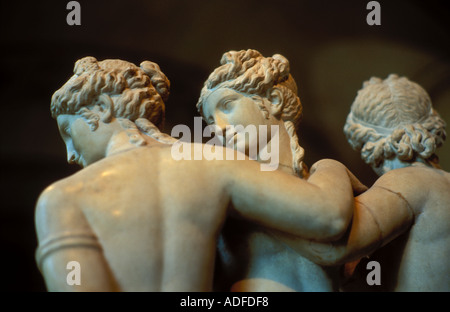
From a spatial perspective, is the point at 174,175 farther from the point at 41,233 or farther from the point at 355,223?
the point at 355,223

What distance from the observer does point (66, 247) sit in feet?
8.68

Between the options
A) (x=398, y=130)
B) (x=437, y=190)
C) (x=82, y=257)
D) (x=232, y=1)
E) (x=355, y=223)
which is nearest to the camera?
(x=82, y=257)

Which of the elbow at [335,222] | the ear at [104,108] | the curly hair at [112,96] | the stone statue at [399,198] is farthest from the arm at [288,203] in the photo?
the ear at [104,108]

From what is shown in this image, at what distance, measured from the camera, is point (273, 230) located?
2.96m

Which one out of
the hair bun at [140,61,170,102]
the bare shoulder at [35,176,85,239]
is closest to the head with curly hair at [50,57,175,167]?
the hair bun at [140,61,170,102]

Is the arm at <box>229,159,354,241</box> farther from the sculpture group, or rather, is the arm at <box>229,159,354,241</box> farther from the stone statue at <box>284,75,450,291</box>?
the stone statue at <box>284,75,450,291</box>

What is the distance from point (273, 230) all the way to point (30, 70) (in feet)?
7.84

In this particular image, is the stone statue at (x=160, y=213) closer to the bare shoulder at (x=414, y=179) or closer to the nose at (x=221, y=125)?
the bare shoulder at (x=414, y=179)

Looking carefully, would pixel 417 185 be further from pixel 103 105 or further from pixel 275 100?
pixel 103 105

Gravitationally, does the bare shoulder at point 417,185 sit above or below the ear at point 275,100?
below

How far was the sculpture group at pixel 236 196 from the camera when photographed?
269 cm

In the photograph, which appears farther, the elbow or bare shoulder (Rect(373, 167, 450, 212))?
bare shoulder (Rect(373, 167, 450, 212))

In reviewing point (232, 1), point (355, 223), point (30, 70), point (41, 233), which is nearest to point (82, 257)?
point (41, 233)

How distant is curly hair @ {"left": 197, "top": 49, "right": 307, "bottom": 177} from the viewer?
10.7 ft
